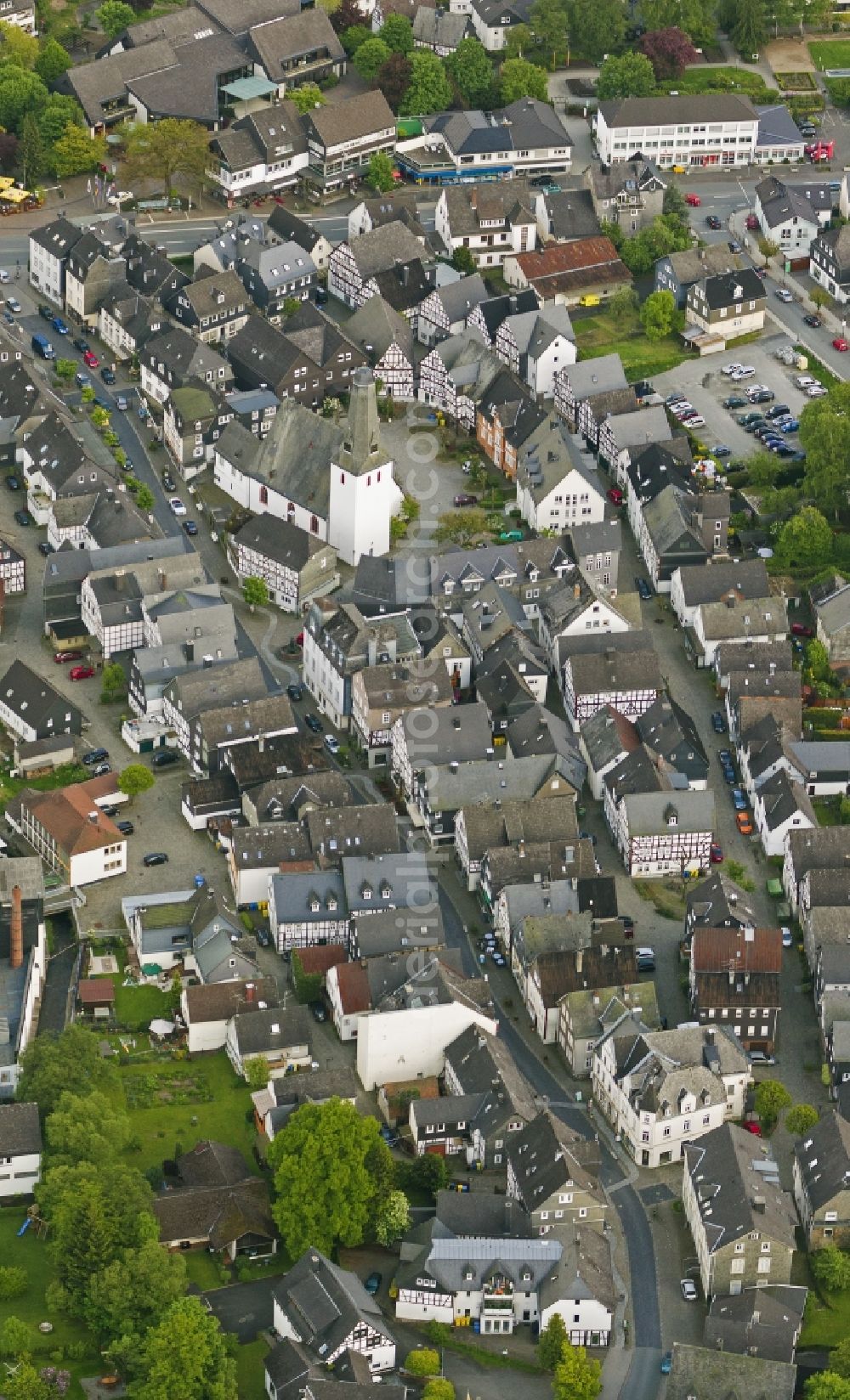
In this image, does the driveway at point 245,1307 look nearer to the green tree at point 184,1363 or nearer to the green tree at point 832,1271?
the green tree at point 184,1363

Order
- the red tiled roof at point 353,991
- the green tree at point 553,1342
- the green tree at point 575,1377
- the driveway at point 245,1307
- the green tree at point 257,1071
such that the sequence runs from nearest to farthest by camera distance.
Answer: the green tree at point 575,1377, the green tree at point 553,1342, the driveway at point 245,1307, the green tree at point 257,1071, the red tiled roof at point 353,991

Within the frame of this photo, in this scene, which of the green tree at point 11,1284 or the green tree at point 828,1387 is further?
the green tree at point 11,1284

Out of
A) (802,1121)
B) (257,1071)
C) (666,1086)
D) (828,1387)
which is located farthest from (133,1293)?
(802,1121)

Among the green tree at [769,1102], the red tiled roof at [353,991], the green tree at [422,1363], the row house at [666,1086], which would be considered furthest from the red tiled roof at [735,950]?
the green tree at [422,1363]

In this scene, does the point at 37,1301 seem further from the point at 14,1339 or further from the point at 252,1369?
the point at 252,1369

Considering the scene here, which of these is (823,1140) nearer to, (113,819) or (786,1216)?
(786,1216)

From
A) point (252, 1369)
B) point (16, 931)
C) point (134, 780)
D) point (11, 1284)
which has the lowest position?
point (252, 1369)

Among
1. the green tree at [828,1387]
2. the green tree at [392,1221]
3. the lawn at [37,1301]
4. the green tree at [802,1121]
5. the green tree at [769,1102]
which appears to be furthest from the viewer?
the green tree at [769,1102]
